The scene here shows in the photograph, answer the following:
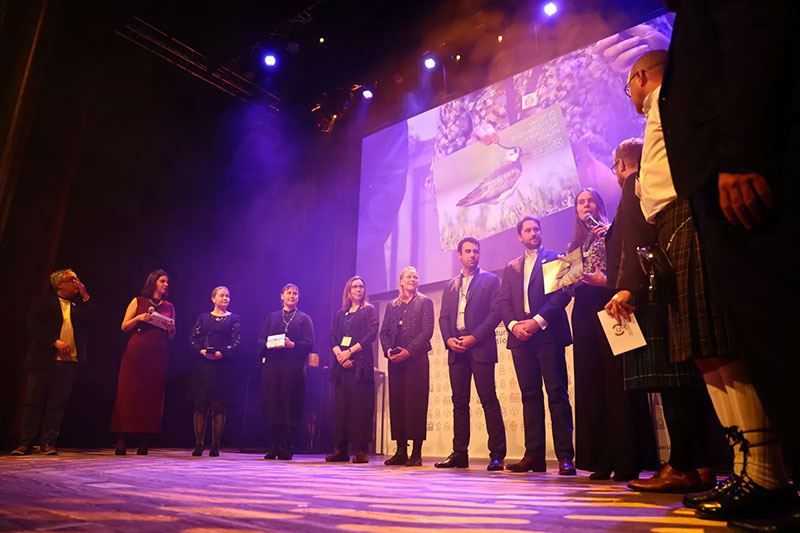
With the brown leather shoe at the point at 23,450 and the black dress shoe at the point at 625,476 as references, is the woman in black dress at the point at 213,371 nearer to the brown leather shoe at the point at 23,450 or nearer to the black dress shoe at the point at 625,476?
the brown leather shoe at the point at 23,450

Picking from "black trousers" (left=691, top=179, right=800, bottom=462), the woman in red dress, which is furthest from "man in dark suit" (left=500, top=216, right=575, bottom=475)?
the woman in red dress

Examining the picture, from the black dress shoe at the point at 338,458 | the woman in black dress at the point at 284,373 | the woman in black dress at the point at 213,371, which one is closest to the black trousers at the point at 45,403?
the woman in black dress at the point at 213,371

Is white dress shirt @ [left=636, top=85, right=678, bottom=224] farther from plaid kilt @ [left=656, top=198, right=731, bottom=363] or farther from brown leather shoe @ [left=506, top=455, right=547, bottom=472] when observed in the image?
brown leather shoe @ [left=506, top=455, right=547, bottom=472]

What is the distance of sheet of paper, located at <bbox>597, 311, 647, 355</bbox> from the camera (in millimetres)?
1922

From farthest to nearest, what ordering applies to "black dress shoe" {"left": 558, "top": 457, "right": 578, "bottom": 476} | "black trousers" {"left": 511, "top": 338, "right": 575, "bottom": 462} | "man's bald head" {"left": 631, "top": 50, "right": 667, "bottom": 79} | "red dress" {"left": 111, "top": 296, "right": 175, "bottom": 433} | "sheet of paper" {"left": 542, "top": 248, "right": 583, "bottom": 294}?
"red dress" {"left": 111, "top": 296, "right": 175, "bottom": 433} < "black trousers" {"left": 511, "top": 338, "right": 575, "bottom": 462} < "black dress shoe" {"left": 558, "top": 457, "right": 578, "bottom": 476} < "sheet of paper" {"left": 542, "top": 248, "right": 583, "bottom": 294} < "man's bald head" {"left": 631, "top": 50, "right": 667, "bottom": 79}

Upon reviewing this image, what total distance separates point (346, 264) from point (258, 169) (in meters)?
1.87

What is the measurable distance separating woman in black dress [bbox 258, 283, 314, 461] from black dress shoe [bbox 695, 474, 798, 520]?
382cm

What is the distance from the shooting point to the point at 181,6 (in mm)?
6027

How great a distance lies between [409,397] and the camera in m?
4.18

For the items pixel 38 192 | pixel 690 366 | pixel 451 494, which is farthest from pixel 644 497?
pixel 38 192

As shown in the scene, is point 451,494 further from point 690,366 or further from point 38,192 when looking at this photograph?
point 38,192

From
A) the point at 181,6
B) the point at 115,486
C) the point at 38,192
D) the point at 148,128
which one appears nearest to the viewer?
the point at 115,486

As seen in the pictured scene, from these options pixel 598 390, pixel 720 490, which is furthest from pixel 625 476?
pixel 720 490

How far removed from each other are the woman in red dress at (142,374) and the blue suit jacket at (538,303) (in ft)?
9.73
